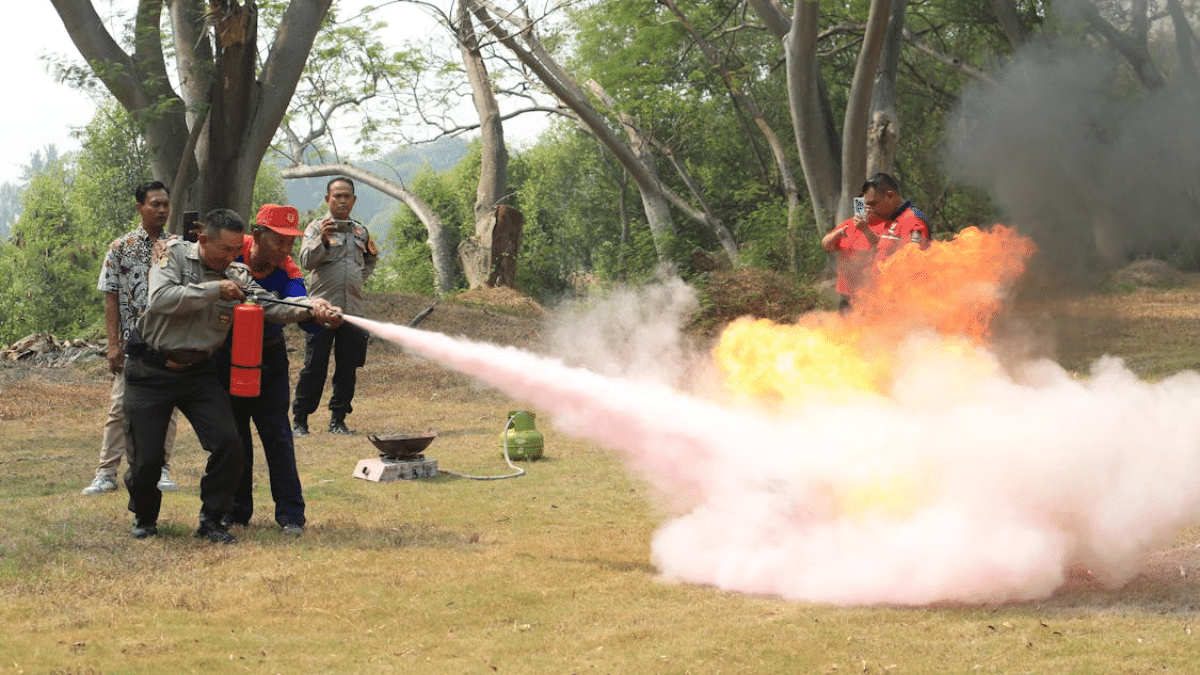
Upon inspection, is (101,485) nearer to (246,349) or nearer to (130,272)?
(130,272)

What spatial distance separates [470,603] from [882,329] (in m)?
3.20

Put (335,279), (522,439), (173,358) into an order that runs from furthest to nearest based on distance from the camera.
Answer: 1. (335,279)
2. (522,439)
3. (173,358)

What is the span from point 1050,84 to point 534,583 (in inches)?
419

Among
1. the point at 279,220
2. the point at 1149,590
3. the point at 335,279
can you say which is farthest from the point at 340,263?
the point at 1149,590

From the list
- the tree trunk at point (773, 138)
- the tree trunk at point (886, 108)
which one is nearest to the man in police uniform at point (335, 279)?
the tree trunk at point (886, 108)

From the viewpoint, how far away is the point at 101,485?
9.34 metres

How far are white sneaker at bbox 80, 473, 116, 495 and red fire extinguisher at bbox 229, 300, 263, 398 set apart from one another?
103 inches

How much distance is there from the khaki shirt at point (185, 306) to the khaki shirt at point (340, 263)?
455 centimetres

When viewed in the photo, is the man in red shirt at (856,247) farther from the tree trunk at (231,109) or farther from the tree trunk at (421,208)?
the tree trunk at (421,208)

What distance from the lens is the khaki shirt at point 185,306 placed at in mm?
7176

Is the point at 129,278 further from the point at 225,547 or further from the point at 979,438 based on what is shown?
the point at 979,438

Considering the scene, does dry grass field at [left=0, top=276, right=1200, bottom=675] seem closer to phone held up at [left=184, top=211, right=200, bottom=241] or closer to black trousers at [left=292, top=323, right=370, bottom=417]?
black trousers at [left=292, top=323, right=370, bottom=417]

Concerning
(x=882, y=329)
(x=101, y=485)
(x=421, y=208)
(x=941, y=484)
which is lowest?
(x=101, y=485)

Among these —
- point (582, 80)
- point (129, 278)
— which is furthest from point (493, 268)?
point (129, 278)
